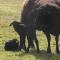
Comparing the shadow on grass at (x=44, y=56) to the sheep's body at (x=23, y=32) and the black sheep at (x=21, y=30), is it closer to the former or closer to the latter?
the sheep's body at (x=23, y=32)

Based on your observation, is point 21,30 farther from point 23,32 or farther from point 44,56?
point 44,56

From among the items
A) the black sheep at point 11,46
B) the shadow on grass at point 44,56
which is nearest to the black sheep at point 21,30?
the black sheep at point 11,46

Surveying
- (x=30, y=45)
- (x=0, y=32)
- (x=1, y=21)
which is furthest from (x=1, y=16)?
(x=30, y=45)

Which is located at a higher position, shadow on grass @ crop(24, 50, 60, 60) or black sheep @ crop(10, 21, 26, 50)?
black sheep @ crop(10, 21, 26, 50)

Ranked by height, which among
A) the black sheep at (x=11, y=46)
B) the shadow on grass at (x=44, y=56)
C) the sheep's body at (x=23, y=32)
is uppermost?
the sheep's body at (x=23, y=32)

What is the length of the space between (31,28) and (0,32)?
572cm

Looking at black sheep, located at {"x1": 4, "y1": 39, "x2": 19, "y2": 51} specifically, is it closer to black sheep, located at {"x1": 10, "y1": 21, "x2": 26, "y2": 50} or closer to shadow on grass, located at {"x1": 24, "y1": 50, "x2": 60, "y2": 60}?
black sheep, located at {"x1": 10, "y1": 21, "x2": 26, "y2": 50}

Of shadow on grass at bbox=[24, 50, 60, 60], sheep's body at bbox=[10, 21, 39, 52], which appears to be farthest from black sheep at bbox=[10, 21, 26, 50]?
Result: shadow on grass at bbox=[24, 50, 60, 60]

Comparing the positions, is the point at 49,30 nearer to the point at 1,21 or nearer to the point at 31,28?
the point at 31,28

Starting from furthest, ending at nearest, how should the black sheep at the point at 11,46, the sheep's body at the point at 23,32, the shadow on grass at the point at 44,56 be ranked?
the black sheep at the point at 11,46, the sheep's body at the point at 23,32, the shadow on grass at the point at 44,56

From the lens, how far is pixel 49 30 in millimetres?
15773

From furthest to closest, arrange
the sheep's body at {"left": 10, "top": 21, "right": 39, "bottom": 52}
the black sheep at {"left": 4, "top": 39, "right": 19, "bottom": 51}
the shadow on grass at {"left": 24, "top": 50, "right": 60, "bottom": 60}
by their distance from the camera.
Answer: the black sheep at {"left": 4, "top": 39, "right": 19, "bottom": 51} → the sheep's body at {"left": 10, "top": 21, "right": 39, "bottom": 52} → the shadow on grass at {"left": 24, "top": 50, "right": 60, "bottom": 60}

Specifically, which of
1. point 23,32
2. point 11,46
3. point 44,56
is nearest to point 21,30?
point 23,32

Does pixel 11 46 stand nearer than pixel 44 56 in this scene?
No
